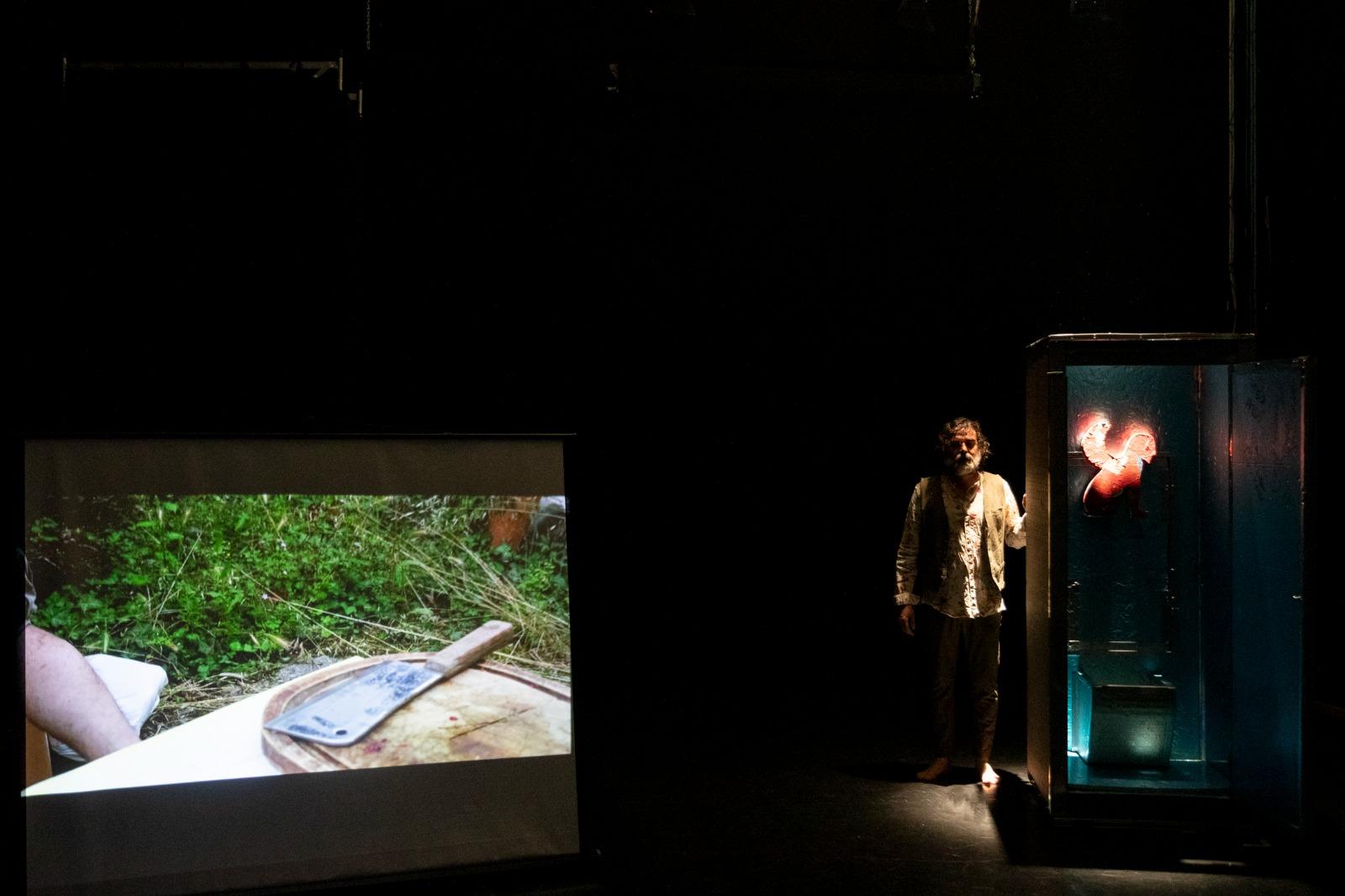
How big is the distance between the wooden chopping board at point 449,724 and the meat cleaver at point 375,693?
0.02m

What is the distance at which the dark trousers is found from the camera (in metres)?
4.23

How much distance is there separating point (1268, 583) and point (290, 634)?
11.6ft

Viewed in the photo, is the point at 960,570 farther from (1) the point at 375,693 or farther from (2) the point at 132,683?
(2) the point at 132,683

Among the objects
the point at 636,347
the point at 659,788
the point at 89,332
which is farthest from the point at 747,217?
the point at 89,332

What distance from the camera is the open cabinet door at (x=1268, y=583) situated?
3.43 m

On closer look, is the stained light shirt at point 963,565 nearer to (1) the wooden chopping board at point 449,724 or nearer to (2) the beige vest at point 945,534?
(2) the beige vest at point 945,534

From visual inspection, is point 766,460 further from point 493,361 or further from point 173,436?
point 173,436

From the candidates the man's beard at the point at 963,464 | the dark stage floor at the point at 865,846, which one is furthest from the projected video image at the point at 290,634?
the man's beard at the point at 963,464

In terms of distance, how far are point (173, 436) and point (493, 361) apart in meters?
1.87

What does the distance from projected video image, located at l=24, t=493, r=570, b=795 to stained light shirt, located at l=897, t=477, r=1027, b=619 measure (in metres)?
1.66

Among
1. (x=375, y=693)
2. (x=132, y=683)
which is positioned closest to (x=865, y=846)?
(x=375, y=693)

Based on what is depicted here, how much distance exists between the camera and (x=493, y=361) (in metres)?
4.83

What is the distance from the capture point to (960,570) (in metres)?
4.19

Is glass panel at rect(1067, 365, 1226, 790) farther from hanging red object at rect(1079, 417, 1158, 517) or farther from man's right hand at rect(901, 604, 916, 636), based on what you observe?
man's right hand at rect(901, 604, 916, 636)
